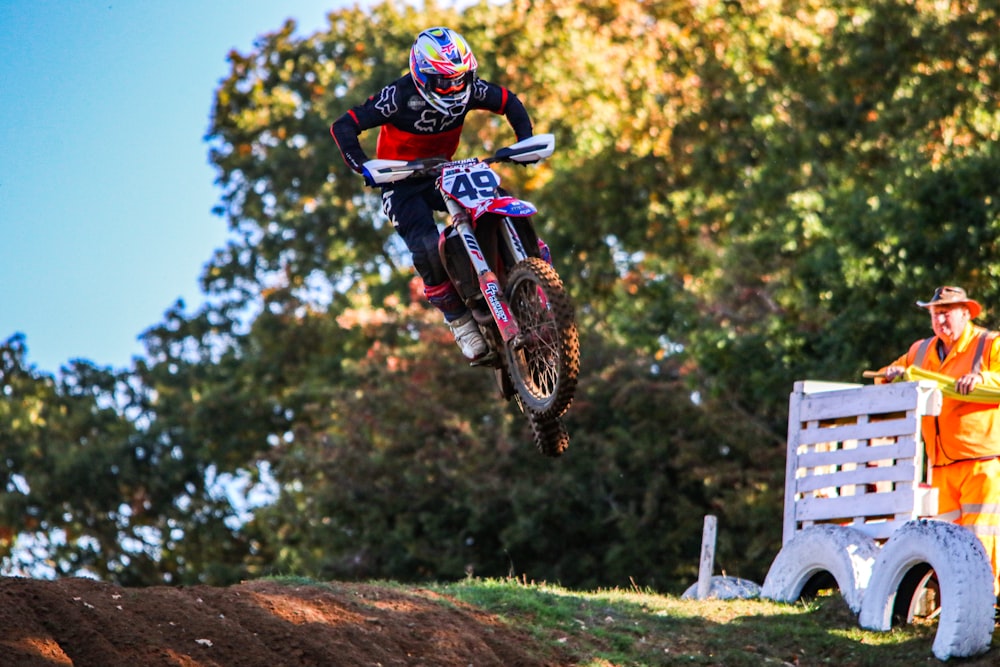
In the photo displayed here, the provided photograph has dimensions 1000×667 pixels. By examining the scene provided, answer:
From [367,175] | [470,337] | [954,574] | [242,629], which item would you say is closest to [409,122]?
[367,175]

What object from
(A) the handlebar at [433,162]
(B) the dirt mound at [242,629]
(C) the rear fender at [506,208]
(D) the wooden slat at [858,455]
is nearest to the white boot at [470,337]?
(C) the rear fender at [506,208]

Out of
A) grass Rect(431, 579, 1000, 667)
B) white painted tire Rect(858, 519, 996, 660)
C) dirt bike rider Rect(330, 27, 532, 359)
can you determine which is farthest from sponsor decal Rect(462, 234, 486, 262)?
white painted tire Rect(858, 519, 996, 660)

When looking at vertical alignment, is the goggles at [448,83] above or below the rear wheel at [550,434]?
above

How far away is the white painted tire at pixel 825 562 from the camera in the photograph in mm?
11273

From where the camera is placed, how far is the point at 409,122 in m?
9.92

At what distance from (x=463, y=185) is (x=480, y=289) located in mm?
722

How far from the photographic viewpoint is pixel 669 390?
2186cm

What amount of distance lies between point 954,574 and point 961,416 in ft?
4.20

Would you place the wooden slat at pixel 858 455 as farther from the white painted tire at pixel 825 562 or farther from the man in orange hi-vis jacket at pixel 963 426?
the white painted tire at pixel 825 562

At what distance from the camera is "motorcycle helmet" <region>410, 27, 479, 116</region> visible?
9.53m

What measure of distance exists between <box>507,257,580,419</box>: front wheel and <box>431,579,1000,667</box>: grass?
173 cm

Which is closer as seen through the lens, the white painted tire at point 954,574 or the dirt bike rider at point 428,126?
the dirt bike rider at point 428,126

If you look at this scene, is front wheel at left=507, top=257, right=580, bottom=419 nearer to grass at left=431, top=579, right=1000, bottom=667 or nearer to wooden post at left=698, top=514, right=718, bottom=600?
grass at left=431, top=579, right=1000, bottom=667

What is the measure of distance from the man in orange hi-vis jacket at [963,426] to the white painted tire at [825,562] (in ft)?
2.44
